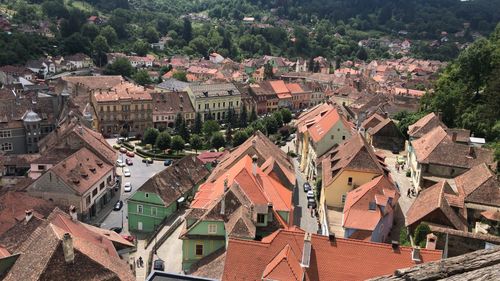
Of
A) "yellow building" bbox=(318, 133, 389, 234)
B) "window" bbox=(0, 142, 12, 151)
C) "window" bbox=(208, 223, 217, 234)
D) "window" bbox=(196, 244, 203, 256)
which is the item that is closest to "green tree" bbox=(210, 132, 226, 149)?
"window" bbox=(0, 142, 12, 151)

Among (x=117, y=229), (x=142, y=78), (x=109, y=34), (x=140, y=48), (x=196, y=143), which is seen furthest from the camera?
(x=109, y=34)

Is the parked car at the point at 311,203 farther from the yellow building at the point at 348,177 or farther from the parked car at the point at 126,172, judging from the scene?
the parked car at the point at 126,172

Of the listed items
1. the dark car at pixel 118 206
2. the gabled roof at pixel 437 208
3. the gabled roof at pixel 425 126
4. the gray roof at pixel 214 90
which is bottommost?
the dark car at pixel 118 206

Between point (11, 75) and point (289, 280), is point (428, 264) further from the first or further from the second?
point (11, 75)

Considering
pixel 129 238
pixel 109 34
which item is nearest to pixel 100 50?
pixel 109 34

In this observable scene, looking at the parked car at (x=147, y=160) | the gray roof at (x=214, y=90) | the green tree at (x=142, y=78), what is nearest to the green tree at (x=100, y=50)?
the green tree at (x=142, y=78)

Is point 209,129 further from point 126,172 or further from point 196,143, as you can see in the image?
point 126,172

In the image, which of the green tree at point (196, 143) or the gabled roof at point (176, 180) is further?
the green tree at point (196, 143)
